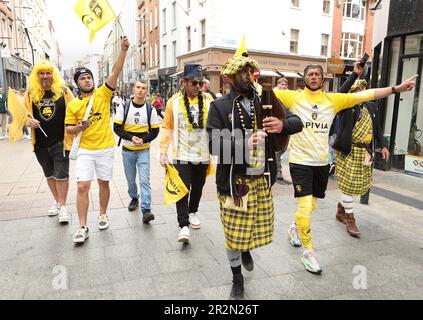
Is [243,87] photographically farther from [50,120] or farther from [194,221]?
[50,120]

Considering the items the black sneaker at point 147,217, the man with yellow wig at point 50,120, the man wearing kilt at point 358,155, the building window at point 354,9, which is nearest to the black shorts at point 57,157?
the man with yellow wig at point 50,120

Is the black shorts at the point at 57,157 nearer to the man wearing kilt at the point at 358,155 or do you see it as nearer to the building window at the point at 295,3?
the man wearing kilt at the point at 358,155

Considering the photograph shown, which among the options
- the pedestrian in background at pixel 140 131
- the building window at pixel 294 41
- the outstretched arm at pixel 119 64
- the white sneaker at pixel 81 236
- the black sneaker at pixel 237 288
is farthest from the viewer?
the building window at pixel 294 41

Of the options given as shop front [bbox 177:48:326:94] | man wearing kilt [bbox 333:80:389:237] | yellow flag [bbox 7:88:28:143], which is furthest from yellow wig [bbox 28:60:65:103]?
shop front [bbox 177:48:326:94]

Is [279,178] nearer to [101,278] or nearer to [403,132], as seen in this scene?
[403,132]

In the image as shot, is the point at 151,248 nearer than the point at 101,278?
No

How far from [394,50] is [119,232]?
7.15m

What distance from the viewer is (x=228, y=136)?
2.73 meters

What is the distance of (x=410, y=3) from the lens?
23.7ft

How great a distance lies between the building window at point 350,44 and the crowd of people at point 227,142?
26.1 metres

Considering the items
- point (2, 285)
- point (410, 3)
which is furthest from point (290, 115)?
point (410, 3)

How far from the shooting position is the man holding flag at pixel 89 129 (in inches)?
158
